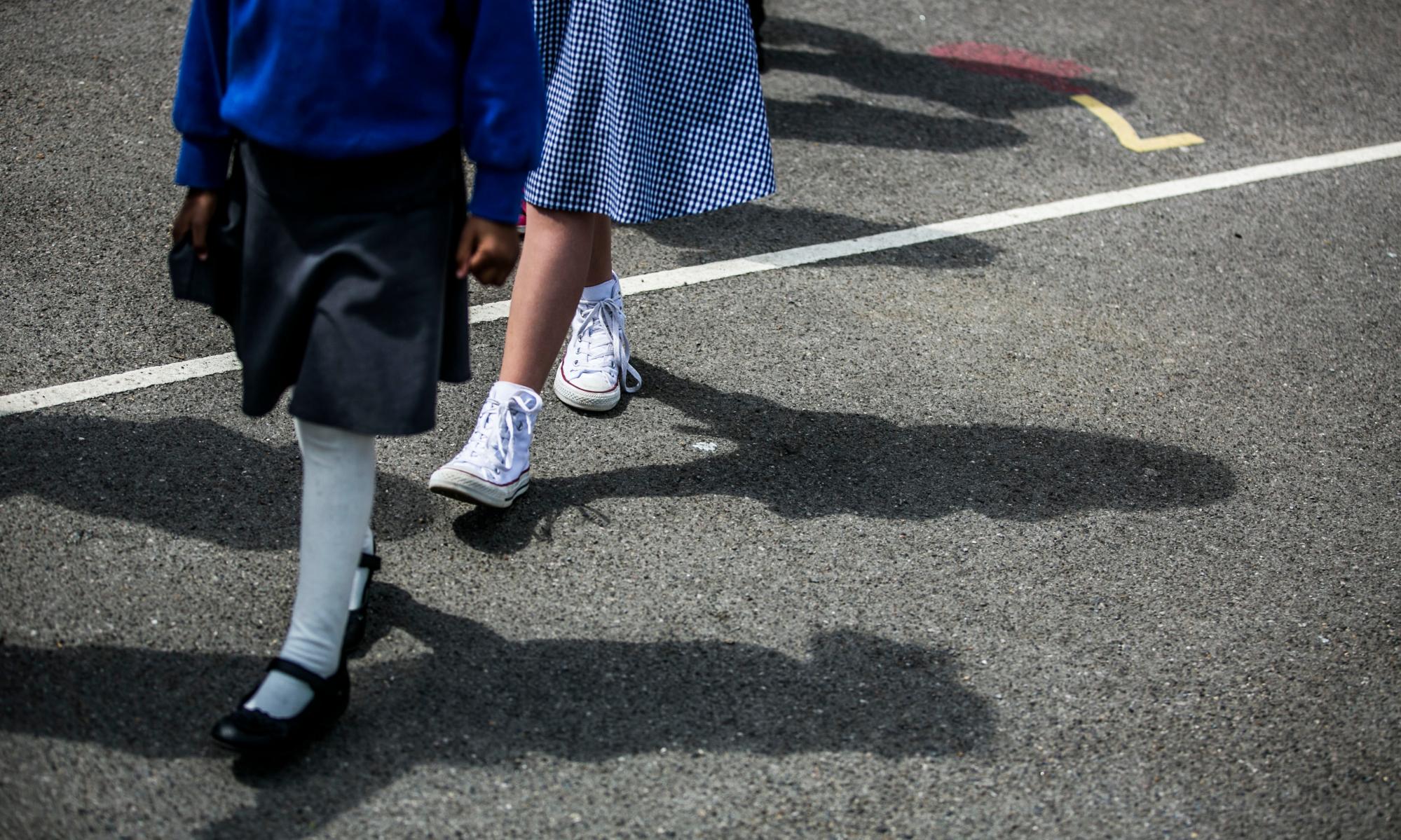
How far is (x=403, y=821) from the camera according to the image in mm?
2197

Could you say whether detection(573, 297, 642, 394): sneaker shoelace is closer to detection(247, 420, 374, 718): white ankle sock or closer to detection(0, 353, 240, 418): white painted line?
detection(0, 353, 240, 418): white painted line

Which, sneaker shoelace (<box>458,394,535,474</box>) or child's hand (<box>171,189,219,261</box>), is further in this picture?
sneaker shoelace (<box>458,394,535,474</box>)

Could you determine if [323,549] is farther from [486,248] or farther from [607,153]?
[607,153]

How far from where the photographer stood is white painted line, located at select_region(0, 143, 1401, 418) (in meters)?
3.37

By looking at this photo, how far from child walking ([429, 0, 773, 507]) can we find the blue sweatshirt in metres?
0.81

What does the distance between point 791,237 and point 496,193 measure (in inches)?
97.5

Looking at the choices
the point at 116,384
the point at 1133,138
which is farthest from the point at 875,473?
the point at 1133,138

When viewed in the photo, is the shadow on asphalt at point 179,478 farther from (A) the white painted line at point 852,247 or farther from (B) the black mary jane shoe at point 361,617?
(B) the black mary jane shoe at point 361,617

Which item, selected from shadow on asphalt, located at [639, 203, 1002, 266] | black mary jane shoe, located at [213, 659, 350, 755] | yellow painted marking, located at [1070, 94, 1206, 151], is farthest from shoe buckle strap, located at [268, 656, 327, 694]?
yellow painted marking, located at [1070, 94, 1206, 151]

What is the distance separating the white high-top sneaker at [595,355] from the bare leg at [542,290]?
370mm

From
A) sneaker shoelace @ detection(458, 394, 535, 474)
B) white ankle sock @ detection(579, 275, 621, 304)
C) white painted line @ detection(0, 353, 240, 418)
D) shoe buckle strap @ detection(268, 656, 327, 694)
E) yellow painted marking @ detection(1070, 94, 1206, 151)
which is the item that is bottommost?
white painted line @ detection(0, 353, 240, 418)

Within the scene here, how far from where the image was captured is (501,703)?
248cm

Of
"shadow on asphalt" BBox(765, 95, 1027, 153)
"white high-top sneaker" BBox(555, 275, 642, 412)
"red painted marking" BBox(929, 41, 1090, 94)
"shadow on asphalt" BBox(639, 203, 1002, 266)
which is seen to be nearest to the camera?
"white high-top sneaker" BBox(555, 275, 642, 412)

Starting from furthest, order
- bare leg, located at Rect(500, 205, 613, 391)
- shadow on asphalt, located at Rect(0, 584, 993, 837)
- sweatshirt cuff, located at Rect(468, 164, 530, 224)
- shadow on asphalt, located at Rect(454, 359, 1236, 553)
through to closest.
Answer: shadow on asphalt, located at Rect(454, 359, 1236, 553) < bare leg, located at Rect(500, 205, 613, 391) < shadow on asphalt, located at Rect(0, 584, 993, 837) < sweatshirt cuff, located at Rect(468, 164, 530, 224)
